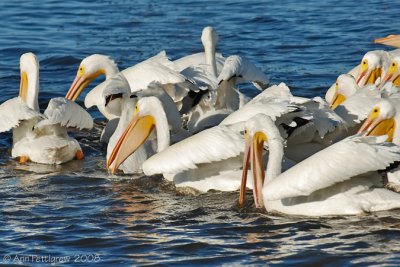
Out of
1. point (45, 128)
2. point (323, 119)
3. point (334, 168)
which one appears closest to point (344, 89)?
point (323, 119)

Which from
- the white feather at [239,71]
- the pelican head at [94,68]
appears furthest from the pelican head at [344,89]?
the pelican head at [94,68]

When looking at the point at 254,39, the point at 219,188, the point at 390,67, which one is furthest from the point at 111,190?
the point at 254,39

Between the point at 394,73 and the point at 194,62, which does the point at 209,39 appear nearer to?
the point at 194,62

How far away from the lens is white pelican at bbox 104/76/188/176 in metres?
8.33

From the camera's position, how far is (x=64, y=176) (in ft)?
28.1

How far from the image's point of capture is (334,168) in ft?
21.8

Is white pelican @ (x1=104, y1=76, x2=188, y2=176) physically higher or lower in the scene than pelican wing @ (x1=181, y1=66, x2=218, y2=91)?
lower

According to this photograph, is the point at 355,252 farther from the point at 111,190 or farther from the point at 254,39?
Result: the point at 254,39

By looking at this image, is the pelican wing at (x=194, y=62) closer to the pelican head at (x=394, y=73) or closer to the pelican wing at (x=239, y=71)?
the pelican wing at (x=239, y=71)

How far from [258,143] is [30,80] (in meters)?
3.17

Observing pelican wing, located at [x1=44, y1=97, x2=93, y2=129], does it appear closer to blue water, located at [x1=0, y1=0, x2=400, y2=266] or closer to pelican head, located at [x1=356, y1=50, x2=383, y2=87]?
blue water, located at [x1=0, y1=0, x2=400, y2=266]

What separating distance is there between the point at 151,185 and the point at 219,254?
186 centimetres

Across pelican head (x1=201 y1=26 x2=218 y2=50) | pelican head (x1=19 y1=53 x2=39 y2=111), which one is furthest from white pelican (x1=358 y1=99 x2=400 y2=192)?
pelican head (x1=19 y1=53 x2=39 y2=111)
